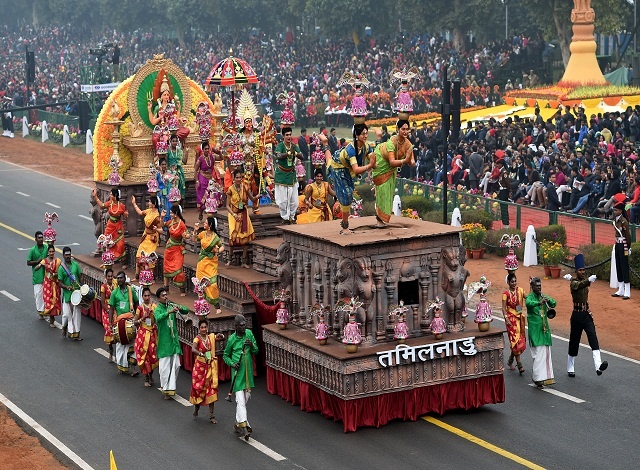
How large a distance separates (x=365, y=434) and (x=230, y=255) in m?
6.17

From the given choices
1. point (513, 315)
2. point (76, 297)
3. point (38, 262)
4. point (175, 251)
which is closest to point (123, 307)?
point (175, 251)

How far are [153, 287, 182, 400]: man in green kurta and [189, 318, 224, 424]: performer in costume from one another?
1.33 m

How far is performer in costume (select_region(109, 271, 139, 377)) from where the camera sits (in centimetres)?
2405

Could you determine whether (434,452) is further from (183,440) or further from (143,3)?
(143,3)

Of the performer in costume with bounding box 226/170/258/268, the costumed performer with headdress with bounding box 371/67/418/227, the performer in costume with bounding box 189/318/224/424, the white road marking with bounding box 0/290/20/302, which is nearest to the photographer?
Result: the performer in costume with bounding box 189/318/224/424

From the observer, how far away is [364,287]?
20922 mm

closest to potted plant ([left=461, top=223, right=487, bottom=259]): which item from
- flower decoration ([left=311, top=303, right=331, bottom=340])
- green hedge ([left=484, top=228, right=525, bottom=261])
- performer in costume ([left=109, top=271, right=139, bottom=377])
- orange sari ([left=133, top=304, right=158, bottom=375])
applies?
green hedge ([left=484, top=228, right=525, bottom=261])

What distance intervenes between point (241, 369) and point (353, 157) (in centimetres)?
390

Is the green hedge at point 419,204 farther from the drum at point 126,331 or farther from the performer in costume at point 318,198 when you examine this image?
the drum at point 126,331

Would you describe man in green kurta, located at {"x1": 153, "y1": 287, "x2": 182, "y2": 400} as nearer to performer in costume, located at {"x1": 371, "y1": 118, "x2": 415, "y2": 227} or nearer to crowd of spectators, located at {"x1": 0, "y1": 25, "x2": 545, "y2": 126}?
performer in costume, located at {"x1": 371, "y1": 118, "x2": 415, "y2": 227}

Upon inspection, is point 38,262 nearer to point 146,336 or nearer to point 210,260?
point 210,260

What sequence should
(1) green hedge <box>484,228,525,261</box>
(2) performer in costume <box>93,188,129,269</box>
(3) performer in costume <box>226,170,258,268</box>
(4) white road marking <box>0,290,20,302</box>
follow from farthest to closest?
(1) green hedge <box>484,228,525,261</box>, (4) white road marking <box>0,290,20,302</box>, (2) performer in costume <box>93,188,129,269</box>, (3) performer in costume <box>226,170,258,268</box>

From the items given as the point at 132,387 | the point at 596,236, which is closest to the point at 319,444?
the point at 132,387

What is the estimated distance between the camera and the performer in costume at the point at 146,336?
23.0 m
